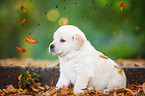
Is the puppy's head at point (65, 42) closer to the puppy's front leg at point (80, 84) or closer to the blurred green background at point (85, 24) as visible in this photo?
the puppy's front leg at point (80, 84)

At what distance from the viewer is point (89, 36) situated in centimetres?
899

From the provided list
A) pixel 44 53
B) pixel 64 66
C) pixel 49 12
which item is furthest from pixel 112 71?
pixel 44 53

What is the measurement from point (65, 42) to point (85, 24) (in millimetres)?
6449

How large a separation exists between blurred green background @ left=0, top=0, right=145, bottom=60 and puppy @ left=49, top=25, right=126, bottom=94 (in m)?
4.79

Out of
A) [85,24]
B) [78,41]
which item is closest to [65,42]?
[78,41]

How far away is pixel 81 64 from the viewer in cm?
255

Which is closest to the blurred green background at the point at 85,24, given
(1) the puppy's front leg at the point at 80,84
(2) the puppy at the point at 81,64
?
(2) the puppy at the point at 81,64

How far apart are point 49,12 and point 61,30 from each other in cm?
708

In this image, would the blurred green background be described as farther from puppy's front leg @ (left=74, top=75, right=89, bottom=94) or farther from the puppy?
puppy's front leg @ (left=74, top=75, right=89, bottom=94)

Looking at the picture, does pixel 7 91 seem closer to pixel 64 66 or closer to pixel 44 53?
pixel 64 66

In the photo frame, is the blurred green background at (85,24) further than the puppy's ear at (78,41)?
Yes

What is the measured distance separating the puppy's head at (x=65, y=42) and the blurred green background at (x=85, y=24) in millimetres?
4853

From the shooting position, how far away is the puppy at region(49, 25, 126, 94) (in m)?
2.52

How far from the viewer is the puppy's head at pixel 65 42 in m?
2.51
